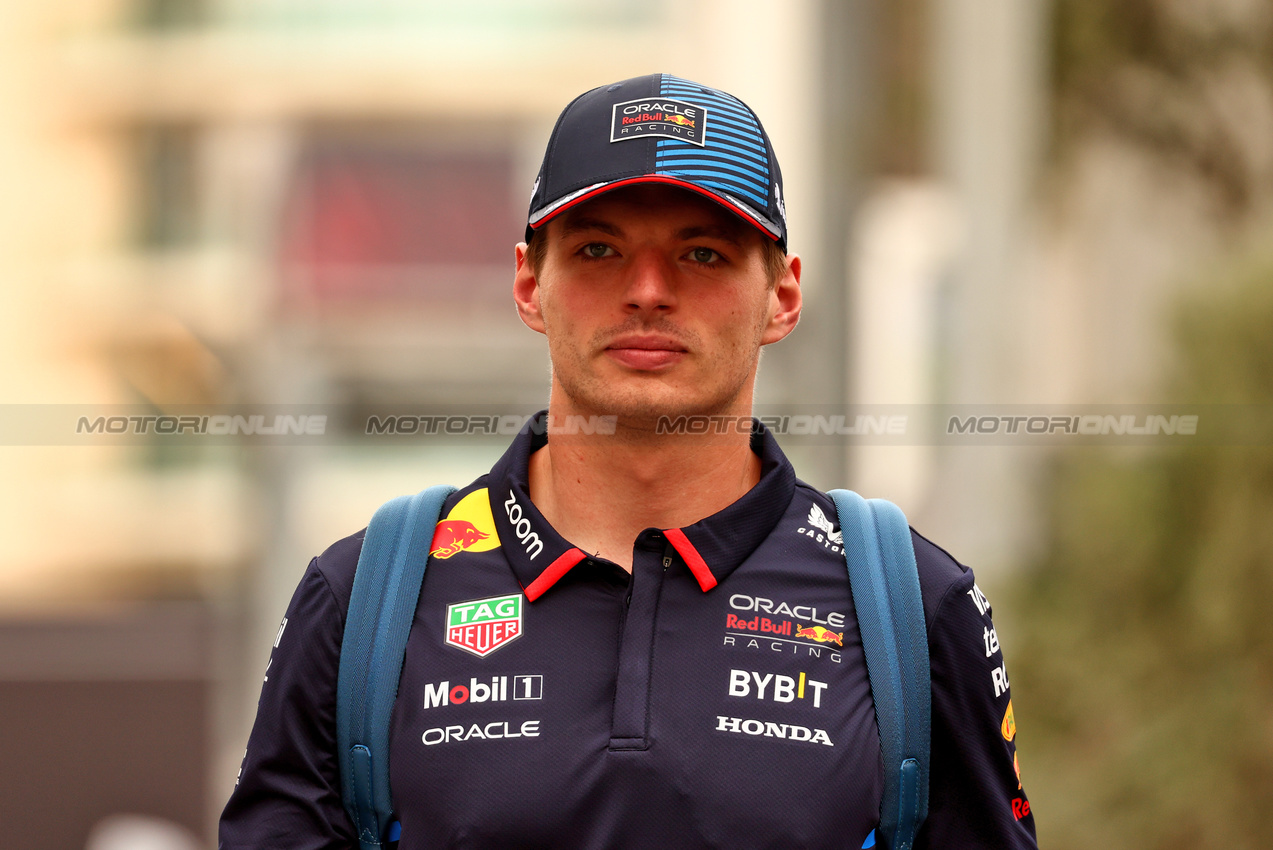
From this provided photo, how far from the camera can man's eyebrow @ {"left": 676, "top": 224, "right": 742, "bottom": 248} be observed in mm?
2764

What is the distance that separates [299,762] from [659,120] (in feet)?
4.63

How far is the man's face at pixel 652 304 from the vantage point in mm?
2719

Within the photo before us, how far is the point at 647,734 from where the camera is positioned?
2525mm

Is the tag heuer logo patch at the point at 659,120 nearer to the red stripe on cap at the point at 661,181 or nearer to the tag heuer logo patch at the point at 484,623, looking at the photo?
the red stripe on cap at the point at 661,181

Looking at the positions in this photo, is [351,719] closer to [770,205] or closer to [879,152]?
[770,205]

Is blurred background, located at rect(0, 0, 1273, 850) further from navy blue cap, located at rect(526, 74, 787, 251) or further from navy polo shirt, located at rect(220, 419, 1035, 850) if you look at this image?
navy blue cap, located at rect(526, 74, 787, 251)

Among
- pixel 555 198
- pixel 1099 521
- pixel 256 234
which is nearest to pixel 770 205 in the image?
pixel 555 198

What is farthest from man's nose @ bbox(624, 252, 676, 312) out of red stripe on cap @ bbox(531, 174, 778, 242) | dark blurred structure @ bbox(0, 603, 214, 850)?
dark blurred structure @ bbox(0, 603, 214, 850)

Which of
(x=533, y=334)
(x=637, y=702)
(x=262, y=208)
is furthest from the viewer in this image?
(x=262, y=208)

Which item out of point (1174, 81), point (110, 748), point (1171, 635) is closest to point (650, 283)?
point (1171, 635)

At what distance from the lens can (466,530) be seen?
286 cm

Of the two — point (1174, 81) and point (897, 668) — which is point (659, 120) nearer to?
point (897, 668)

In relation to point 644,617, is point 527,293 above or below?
above

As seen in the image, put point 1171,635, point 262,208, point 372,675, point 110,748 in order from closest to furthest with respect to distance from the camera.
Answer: point 372,675
point 1171,635
point 110,748
point 262,208
